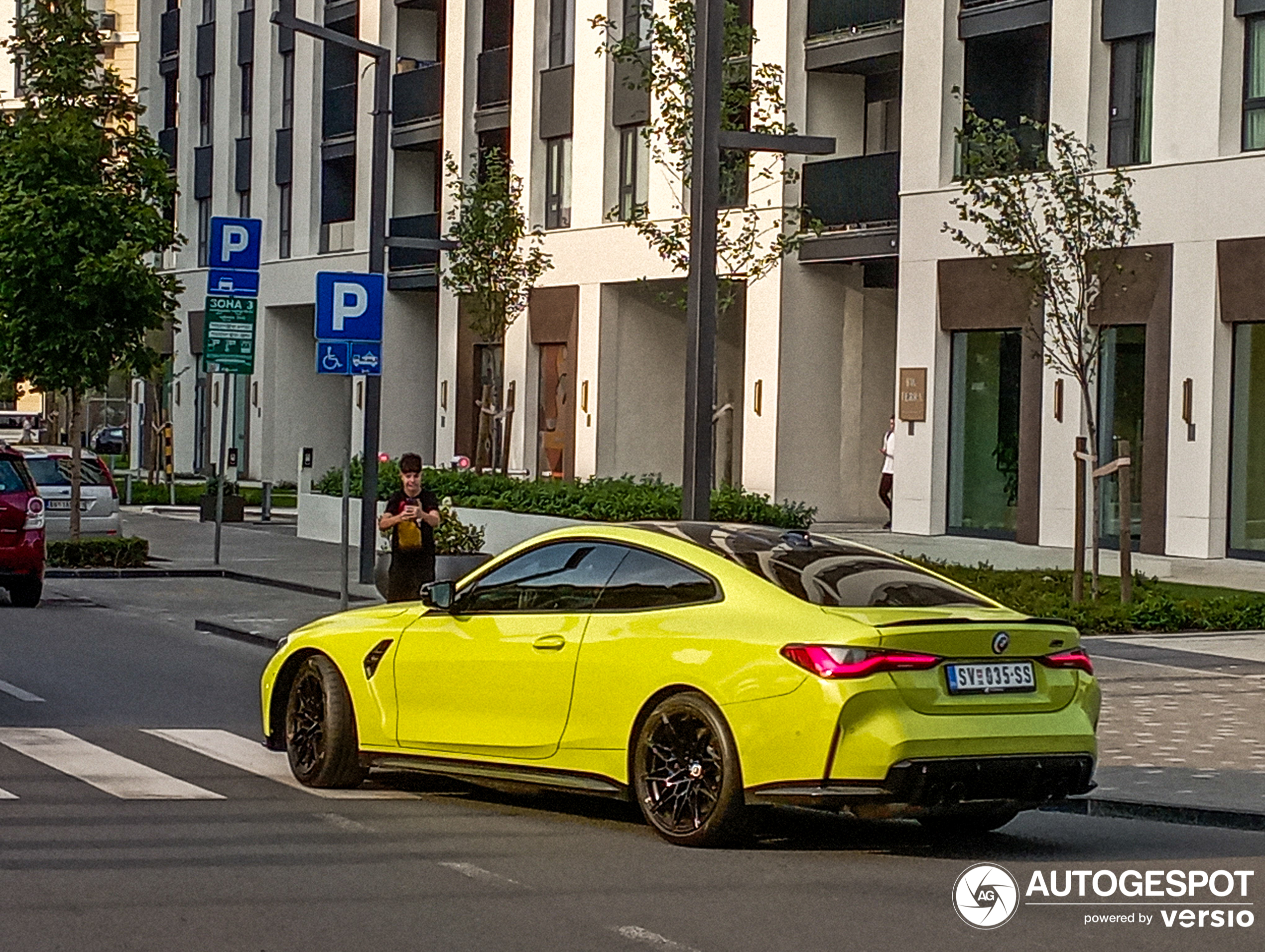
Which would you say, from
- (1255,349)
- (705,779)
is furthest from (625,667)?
(1255,349)

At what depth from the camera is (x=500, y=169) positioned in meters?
38.7

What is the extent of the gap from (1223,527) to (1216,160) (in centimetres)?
457

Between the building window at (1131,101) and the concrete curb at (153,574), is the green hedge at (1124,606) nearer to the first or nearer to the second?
the concrete curb at (153,574)

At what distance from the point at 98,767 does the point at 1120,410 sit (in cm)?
2120

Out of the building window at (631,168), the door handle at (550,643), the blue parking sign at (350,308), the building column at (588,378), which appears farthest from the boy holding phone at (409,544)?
the building column at (588,378)

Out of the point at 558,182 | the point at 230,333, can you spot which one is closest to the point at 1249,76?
the point at 230,333

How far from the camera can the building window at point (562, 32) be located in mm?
42969

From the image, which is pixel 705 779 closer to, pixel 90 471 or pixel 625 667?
pixel 625 667

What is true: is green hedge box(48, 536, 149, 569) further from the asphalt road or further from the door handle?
the door handle

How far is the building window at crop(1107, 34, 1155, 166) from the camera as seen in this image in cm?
3009

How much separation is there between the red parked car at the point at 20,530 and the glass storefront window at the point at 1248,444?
14.6 meters

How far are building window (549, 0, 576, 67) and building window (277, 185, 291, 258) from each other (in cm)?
1441

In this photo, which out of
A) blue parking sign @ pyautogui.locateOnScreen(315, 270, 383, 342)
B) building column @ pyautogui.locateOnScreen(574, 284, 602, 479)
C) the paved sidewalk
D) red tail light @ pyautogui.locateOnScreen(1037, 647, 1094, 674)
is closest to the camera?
red tail light @ pyautogui.locateOnScreen(1037, 647, 1094, 674)

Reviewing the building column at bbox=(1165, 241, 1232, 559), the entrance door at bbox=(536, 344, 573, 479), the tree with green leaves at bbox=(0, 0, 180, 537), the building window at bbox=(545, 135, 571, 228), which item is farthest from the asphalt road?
the building window at bbox=(545, 135, 571, 228)
